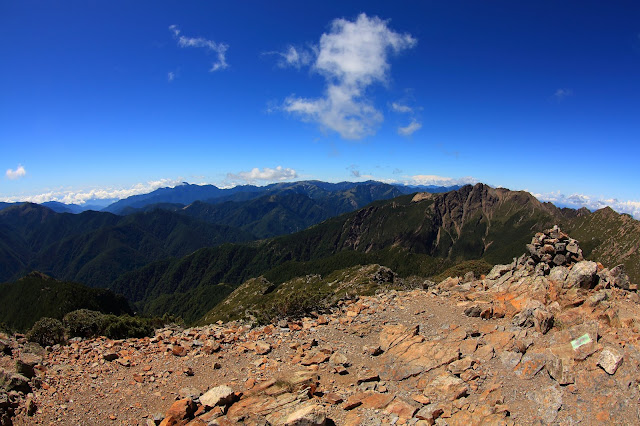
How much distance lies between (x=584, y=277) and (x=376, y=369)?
58.1ft

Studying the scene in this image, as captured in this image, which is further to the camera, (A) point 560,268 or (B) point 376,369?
(A) point 560,268

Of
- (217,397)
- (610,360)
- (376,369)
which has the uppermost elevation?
(610,360)

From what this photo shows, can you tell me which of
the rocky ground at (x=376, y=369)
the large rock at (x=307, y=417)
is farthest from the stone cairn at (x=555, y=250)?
the large rock at (x=307, y=417)

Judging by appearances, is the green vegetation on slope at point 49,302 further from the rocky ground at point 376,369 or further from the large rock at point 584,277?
the large rock at point 584,277

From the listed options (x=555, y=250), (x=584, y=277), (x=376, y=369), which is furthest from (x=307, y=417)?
(x=555, y=250)

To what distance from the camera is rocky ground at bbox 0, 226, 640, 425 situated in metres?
13.2

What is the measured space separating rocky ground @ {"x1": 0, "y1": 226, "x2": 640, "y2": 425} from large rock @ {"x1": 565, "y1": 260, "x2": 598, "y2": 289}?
81 mm

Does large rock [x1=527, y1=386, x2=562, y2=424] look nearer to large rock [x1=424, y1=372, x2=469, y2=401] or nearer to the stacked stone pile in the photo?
large rock [x1=424, y1=372, x2=469, y2=401]

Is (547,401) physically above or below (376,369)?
above

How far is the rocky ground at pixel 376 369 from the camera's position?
13188mm

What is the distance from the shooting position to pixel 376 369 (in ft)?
58.7

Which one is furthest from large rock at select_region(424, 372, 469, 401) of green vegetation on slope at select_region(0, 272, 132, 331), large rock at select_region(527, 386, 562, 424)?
green vegetation on slope at select_region(0, 272, 132, 331)

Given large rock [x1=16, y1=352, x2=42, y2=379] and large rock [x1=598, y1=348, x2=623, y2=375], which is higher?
large rock [x1=598, y1=348, x2=623, y2=375]

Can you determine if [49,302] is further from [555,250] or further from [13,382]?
[555,250]
